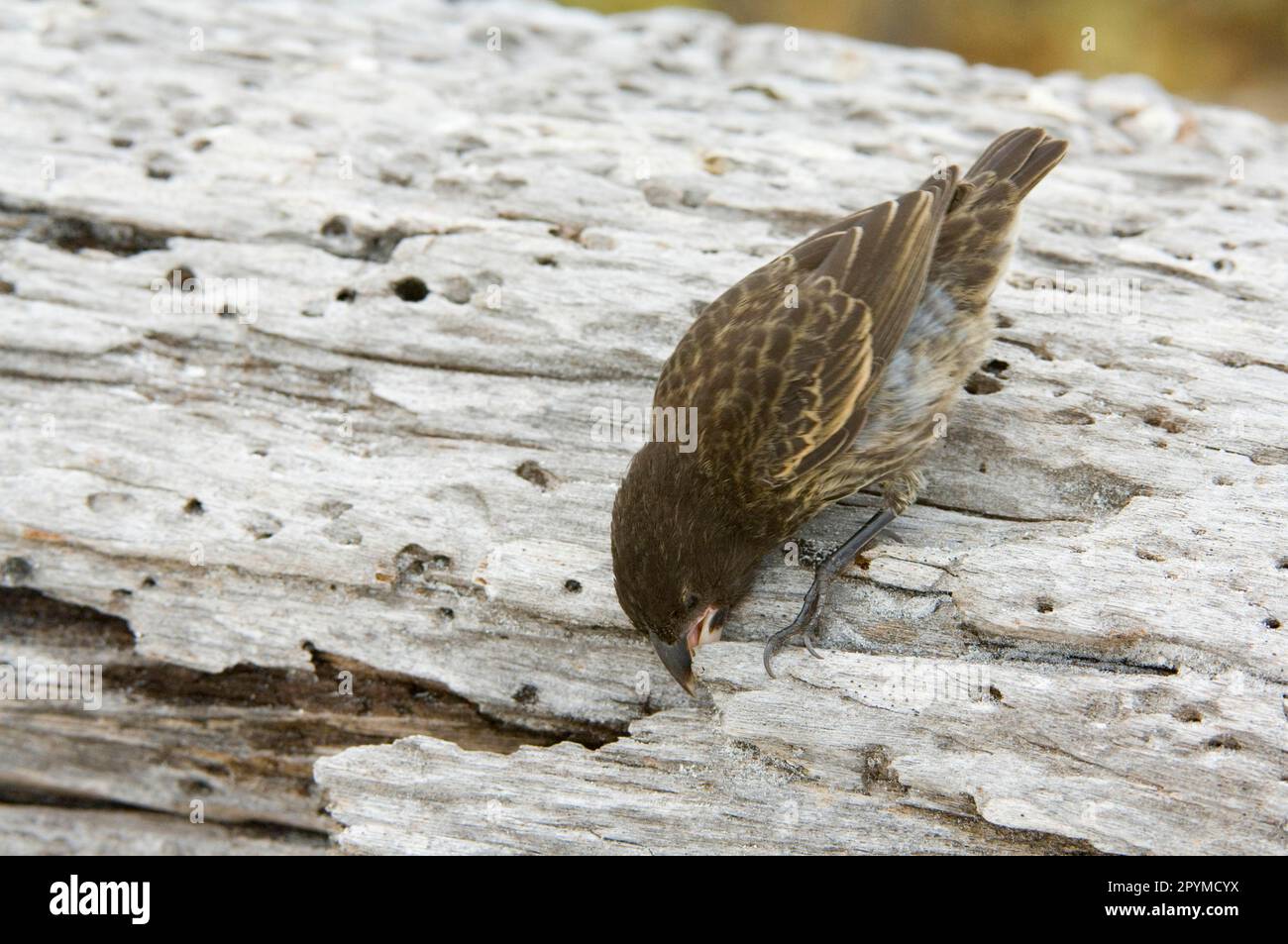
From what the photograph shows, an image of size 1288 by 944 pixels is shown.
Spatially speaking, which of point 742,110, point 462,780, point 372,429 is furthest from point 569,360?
point 742,110

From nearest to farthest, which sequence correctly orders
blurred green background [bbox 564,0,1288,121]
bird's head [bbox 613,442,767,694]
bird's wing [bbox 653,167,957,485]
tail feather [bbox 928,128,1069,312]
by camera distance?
bird's head [bbox 613,442,767,694]
bird's wing [bbox 653,167,957,485]
tail feather [bbox 928,128,1069,312]
blurred green background [bbox 564,0,1288,121]

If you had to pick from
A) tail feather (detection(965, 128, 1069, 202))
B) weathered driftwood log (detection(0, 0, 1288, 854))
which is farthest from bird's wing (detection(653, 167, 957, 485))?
weathered driftwood log (detection(0, 0, 1288, 854))

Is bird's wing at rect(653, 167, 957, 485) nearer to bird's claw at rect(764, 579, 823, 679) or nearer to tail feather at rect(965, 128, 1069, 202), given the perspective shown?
tail feather at rect(965, 128, 1069, 202)

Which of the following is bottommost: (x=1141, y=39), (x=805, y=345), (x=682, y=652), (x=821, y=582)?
(x=682, y=652)

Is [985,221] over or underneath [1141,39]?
underneath

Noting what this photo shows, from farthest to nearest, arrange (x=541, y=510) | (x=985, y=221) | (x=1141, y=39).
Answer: (x=1141, y=39) → (x=985, y=221) → (x=541, y=510)

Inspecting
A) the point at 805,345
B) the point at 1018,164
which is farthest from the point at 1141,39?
→ the point at 805,345

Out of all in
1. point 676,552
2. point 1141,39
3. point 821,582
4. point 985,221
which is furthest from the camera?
point 1141,39

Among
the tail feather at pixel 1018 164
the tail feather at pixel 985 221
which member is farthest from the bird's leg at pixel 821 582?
the tail feather at pixel 1018 164

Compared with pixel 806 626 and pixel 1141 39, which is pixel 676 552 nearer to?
pixel 806 626
